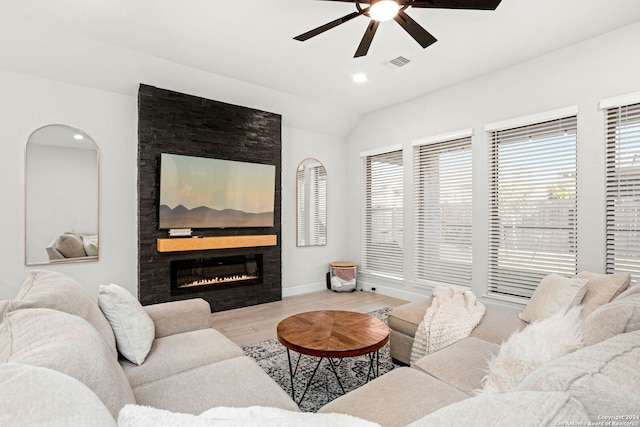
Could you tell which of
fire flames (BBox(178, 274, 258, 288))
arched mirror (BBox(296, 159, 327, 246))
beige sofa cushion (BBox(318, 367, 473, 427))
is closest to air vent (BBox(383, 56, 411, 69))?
arched mirror (BBox(296, 159, 327, 246))

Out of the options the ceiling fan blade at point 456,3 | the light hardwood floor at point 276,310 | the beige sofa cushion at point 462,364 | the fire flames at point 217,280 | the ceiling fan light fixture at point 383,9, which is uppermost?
the ceiling fan blade at point 456,3

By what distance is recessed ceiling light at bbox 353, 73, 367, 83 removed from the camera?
13.0 feet

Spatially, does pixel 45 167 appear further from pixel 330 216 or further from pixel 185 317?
pixel 330 216

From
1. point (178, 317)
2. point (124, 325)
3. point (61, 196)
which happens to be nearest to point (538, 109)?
point (178, 317)

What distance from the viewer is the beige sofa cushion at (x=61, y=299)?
131cm

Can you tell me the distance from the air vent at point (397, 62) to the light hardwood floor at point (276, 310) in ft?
10.1

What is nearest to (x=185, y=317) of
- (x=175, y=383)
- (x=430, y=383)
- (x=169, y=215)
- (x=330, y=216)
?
(x=175, y=383)

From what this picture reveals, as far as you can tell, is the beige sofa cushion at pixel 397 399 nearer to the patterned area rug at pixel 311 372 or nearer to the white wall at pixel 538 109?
the patterned area rug at pixel 311 372

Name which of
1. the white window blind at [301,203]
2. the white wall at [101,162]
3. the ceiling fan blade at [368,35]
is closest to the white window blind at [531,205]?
the ceiling fan blade at [368,35]

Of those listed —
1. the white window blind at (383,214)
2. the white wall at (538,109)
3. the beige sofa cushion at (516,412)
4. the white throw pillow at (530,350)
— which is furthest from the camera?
the white window blind at (383,214)

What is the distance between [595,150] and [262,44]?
344 cm

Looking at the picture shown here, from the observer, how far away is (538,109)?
11.3 feet

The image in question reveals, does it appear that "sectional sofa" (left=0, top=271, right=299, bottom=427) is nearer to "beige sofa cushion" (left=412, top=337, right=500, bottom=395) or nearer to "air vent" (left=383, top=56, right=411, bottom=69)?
"beige sofa cushion" (left=412, top=337, right=500, bottom=395)

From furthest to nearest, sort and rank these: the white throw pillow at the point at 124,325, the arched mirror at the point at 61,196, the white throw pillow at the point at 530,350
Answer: the arched mirror at the point at 61,196, the white throw pillow at the point at 124,325, the white throw pillow at the point at 530,350
